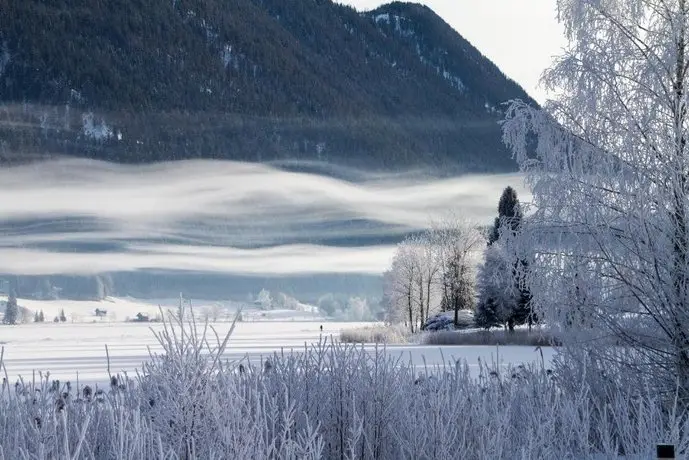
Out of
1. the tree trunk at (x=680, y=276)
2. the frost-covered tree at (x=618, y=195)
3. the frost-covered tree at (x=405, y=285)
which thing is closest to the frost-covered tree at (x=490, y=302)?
the frost-covered tree at (x=405, y=285)

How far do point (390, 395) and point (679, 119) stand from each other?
13.6 feet

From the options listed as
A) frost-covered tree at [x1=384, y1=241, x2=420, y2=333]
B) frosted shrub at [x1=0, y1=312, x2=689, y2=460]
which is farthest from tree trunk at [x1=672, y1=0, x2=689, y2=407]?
frost-covered tree at [x1=384, y1=241, x2=420, y2=333]

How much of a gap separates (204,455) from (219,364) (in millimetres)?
508

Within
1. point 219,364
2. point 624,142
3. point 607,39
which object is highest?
point 607,39

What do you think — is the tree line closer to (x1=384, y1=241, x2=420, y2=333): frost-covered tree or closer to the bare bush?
(x1=384, y1=241, x2=420, y2=333): frost-covered tree

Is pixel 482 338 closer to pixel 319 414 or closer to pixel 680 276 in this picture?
pixel 680 276

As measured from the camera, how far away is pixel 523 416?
7.45 metres

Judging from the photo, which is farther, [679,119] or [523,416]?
[679,119]

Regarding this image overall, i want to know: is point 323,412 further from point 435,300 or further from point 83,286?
point 83,286

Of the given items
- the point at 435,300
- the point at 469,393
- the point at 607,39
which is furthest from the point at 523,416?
the point at 435,300

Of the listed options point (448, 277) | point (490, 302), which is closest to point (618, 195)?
point (490, 302)

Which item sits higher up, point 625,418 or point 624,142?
point 624,142

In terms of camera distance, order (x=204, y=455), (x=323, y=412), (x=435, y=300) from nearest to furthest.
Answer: (x=204, y=455) < (x=323, y=412) < (x=435, y=300)

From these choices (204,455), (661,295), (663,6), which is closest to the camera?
(204,455)
